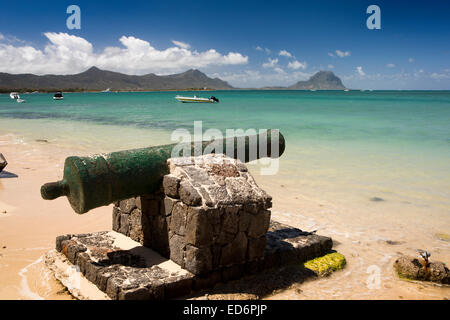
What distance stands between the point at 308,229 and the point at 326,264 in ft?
4.48

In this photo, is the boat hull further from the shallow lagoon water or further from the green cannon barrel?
the green cannon barrel

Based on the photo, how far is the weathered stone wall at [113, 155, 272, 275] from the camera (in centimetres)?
347

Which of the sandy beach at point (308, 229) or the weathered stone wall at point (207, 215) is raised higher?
the weathered stone wall at point (207, 215)

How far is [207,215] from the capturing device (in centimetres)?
341

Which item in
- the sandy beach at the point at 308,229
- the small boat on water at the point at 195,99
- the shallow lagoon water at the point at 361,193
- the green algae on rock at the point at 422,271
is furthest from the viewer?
the small boat on water at the point at 195,99

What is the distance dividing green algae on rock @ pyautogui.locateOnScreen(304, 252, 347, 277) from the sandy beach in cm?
9

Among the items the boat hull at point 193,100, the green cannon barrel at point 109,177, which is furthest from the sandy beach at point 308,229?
the boat hull at point 193,100

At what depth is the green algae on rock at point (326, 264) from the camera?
14.0 ft

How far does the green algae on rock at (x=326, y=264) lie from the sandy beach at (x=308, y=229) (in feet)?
0.29

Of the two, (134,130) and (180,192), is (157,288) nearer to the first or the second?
(180,192)

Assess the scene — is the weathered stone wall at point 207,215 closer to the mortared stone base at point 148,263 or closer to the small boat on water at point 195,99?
the mortared stone base at point 148,263

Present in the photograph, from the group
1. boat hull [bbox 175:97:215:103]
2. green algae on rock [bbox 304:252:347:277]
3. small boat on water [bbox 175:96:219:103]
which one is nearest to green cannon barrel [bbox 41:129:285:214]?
green algae on rock [bbox 304:252:347:277]

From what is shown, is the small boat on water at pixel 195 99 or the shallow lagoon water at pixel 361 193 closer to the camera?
the shallow lagoon water at pixel 361 193
